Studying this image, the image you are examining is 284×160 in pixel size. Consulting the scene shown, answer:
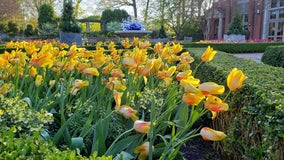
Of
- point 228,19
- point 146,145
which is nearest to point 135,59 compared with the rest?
point 146,145

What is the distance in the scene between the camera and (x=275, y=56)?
933 centimetres

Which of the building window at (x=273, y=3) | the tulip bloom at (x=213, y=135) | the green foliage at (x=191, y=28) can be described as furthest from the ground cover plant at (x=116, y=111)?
the building window at (x=273, y=3)

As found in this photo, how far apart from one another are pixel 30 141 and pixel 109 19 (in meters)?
26.6

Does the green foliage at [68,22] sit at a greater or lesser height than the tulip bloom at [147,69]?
greater

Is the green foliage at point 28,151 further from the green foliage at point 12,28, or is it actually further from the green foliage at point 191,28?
the green foliage at point 12,28

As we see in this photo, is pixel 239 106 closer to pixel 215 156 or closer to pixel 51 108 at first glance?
pixel 215 156

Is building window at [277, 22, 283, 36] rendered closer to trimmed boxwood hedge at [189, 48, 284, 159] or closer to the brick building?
the brick building

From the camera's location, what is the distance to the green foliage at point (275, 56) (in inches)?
349

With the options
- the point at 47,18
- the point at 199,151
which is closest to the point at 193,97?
the point at 199,151

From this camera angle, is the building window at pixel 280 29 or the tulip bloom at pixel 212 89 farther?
the building window at pixel 280 29

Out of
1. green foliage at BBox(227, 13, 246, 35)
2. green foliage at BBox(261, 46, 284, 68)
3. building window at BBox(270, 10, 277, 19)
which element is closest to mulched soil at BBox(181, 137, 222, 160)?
green foliage at BBox(261, 46, 284, 68)

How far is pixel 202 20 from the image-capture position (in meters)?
28.2

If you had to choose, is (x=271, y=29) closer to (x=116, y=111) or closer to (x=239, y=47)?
(x=239, y=47)

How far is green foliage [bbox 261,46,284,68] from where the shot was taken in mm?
8859
